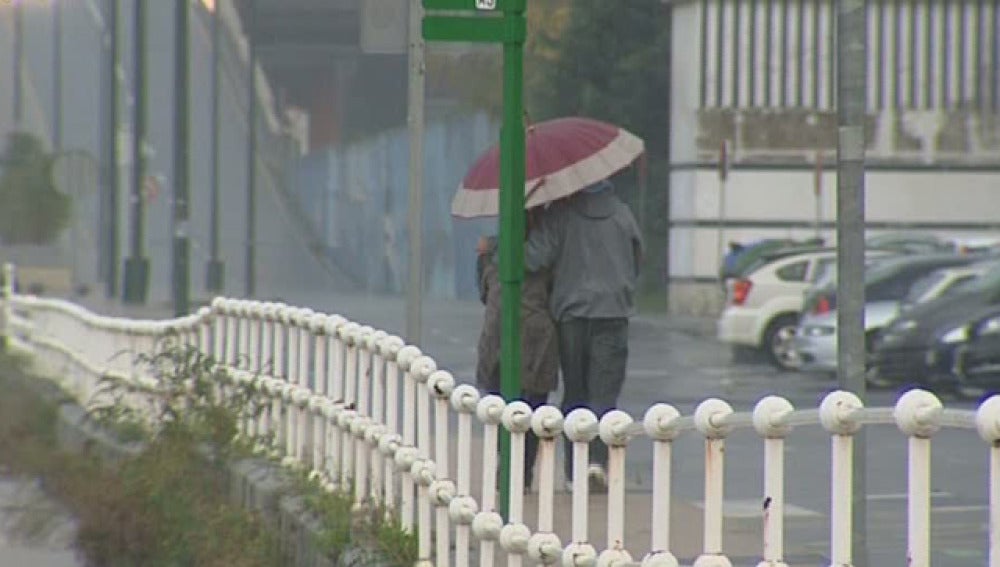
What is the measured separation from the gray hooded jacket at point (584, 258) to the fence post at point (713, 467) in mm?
5431

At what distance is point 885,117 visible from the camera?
1918 inches

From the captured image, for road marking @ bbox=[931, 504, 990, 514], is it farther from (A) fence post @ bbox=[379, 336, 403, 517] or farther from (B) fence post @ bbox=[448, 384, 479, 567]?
(B) fence post @ bbox=[448, 384, 479, 567]

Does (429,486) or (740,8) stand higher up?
(740,8)

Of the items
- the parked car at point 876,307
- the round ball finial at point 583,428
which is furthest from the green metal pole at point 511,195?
the parked car at point 876,307

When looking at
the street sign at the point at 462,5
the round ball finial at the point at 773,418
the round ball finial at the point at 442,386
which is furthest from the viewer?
the round ball finial at the point at 442,386

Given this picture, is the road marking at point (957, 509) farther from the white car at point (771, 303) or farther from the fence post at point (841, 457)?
the white car at point (771, 303)

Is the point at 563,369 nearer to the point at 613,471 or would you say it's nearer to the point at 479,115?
the point at 613,471

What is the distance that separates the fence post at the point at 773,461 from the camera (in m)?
6.48

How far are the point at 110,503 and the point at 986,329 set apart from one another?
15.6 meters

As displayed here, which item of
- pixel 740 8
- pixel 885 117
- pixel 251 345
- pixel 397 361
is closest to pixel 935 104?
pixel 885 117

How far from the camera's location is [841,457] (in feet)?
20.6

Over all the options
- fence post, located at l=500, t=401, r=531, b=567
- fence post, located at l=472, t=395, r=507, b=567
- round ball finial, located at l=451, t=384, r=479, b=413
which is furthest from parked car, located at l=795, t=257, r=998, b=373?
fence post, located at l=500, t=401, r=531, b=567

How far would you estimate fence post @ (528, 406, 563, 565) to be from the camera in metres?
8.19

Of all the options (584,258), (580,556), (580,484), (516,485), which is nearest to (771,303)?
(584,258)
